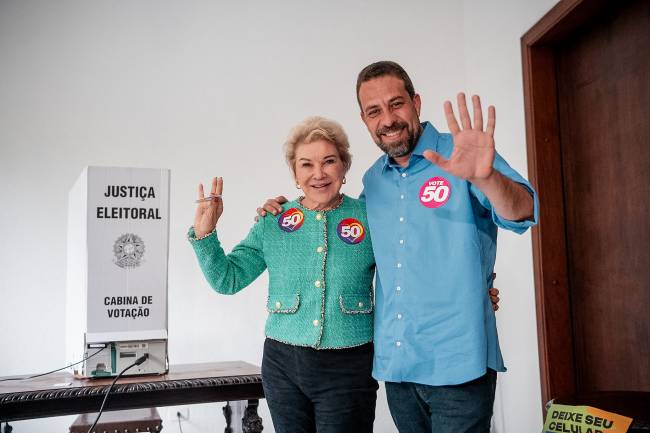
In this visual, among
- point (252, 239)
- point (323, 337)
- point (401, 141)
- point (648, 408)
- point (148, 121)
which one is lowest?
point (648, 408)

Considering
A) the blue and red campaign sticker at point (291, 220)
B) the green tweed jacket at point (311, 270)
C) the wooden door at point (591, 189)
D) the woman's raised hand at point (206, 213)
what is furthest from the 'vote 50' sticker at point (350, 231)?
the wooden door at point (591, 189)

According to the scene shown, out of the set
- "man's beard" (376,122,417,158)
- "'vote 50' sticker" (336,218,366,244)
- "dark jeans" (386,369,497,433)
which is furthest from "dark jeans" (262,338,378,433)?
"man's beard" (376,122,417,158)

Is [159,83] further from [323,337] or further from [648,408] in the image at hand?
[648,408]

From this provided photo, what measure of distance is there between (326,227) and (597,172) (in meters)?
1.63

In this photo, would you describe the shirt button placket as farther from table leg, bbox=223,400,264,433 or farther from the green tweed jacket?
table leg, bbox=223,400,264,433

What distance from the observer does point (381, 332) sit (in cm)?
145

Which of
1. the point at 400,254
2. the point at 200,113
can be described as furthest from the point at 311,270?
Result: the point at 200,113

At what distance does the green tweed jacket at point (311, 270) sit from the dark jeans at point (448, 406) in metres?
0.20

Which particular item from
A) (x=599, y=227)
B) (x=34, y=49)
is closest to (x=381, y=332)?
(x=599, y=227)

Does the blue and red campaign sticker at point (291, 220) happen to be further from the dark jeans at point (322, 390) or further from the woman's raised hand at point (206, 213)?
the dark jeans at point (322, 390)

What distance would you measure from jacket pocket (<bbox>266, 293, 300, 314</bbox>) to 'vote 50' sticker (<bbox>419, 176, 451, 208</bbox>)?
16.3 inches

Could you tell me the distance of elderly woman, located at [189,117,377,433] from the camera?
4.79 ft

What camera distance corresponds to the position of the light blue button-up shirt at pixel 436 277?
1.30 meters

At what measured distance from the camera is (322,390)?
144 centimetres
